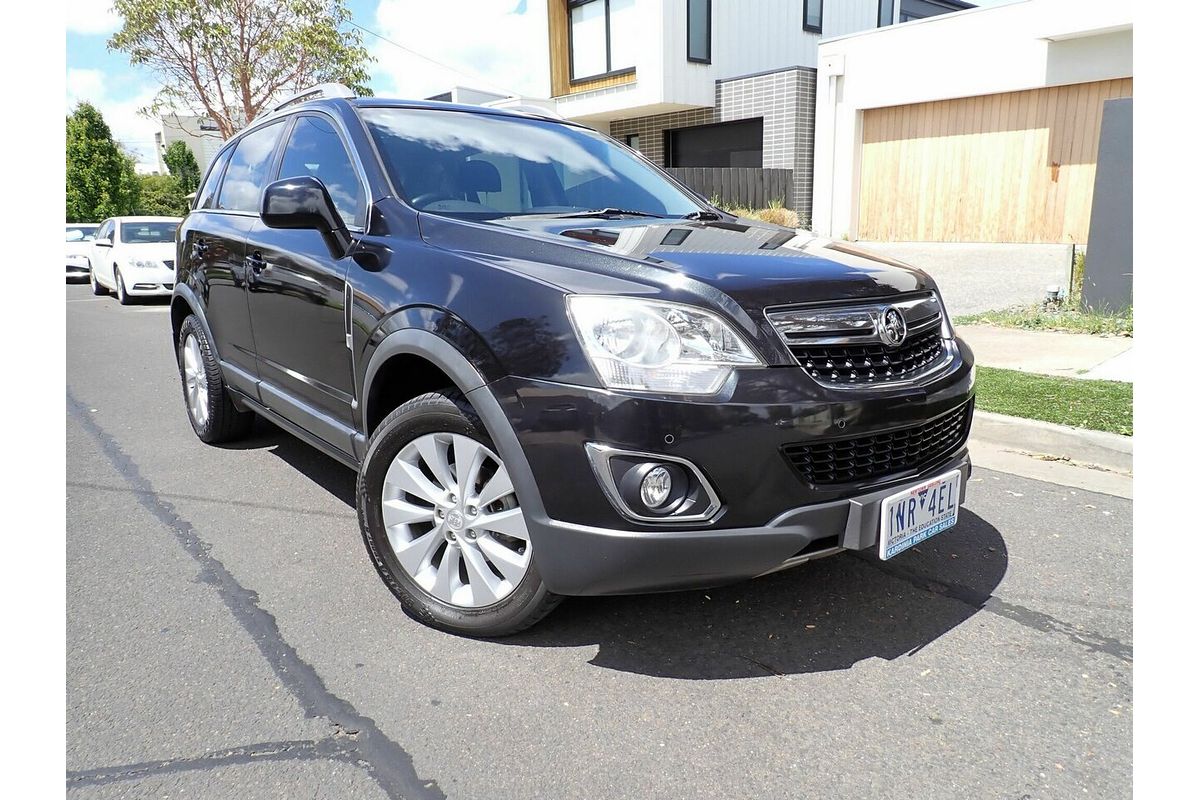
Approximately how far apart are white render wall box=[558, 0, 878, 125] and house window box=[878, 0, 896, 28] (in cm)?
126

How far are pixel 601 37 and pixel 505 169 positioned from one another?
59.4ft

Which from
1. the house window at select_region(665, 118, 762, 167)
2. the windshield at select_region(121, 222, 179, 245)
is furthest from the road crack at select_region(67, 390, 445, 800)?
the house window at select_region(665, 118, 762, 167)

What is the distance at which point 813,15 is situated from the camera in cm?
2166

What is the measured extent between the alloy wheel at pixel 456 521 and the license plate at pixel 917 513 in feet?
3.50

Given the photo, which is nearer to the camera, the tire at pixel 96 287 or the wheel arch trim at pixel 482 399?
the wheel arch trim at pixel 482 399

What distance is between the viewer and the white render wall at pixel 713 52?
18438 mm

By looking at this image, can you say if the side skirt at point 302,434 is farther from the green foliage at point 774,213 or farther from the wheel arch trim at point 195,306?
the green foliage at point 774,213

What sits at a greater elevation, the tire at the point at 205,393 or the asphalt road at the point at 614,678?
the tire at the point at 205,393

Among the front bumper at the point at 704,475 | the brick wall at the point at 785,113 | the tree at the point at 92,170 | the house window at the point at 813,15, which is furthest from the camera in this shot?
the tree at the point at 92,170

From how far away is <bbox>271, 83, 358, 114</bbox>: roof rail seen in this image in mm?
3881

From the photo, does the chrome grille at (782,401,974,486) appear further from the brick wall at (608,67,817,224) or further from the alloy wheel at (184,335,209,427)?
the brick wall at (608,67,817,224)

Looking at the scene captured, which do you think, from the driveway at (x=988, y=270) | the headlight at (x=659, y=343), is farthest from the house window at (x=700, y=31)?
the headlight at (x=659, y=343)

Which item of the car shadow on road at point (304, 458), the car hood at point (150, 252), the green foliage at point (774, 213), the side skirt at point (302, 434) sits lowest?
the car shadow on road at point (304, 458)

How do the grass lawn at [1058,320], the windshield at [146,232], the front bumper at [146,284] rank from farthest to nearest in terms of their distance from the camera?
the windshield at [146,232] → the front bumper at [146,284] → the grass lawn at [1058,320]
